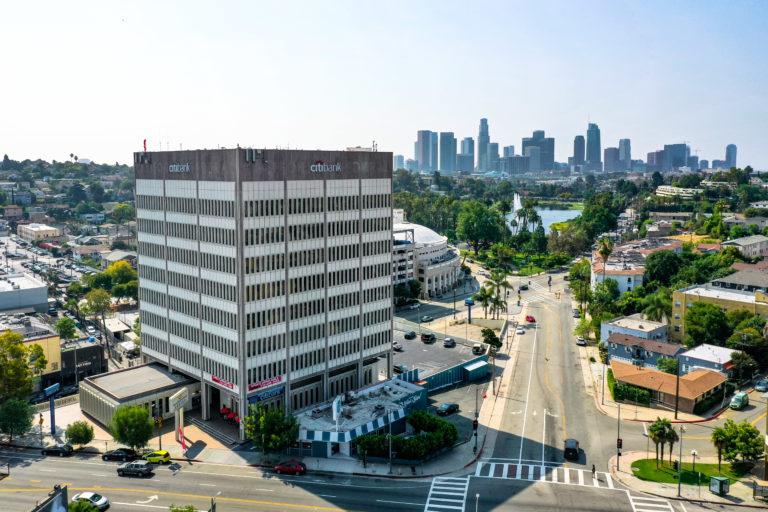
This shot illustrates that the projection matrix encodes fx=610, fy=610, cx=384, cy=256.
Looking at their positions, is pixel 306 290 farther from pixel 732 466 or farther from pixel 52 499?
pixel 732 466

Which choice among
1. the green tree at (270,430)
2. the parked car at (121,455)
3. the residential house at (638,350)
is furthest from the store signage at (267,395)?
the residential house at (638,350)

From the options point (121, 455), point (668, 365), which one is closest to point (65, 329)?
point (121, 455)

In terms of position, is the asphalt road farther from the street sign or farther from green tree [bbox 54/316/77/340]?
green tree [bbox 54/316/77/340]

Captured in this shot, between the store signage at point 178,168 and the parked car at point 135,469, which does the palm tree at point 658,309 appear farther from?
the parked car at point 135,469

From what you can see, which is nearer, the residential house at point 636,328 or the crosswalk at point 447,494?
the crosswalk at point 447,494

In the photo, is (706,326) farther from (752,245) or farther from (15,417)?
(15,417)

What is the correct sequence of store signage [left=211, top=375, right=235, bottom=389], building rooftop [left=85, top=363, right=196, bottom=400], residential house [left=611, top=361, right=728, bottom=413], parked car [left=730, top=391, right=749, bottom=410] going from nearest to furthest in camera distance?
store signage [left=211, top=375, right=235, bottom=389], building rooftop [left=85, top=363, right=196, bottom=400], residential house [left=611, top=361, right=728, bottom=413], parked car [left=730, top=391, right=749, bottom=410]

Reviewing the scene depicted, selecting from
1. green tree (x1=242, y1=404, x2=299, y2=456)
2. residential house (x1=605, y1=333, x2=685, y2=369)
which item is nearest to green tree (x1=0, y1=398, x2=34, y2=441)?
green tree (x1=242, y1=404, x2=299, y2=456)
